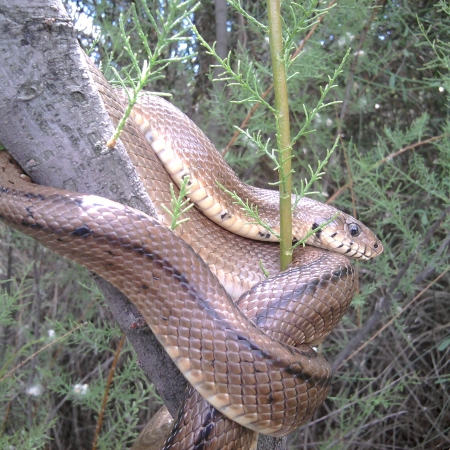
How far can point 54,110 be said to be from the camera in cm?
110

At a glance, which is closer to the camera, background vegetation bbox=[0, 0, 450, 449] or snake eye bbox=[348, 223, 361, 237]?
snake eye bbox=[348, 223, 361, 237]

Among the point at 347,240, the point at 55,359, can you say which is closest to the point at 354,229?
the point at 347,240

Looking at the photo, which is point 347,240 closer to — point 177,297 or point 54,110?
point 177,297

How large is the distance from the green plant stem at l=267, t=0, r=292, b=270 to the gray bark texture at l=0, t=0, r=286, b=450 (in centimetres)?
36

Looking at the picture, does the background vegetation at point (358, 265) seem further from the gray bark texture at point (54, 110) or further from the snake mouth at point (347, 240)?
the gray bark texture at point (54, 110)

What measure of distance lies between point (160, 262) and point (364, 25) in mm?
2635

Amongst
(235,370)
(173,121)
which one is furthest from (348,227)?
(235,370)

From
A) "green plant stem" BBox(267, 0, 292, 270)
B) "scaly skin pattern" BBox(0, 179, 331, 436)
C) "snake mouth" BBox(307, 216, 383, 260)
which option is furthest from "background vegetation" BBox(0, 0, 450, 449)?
"scaly skin pattern" BBox(0, 179, 331, 436)

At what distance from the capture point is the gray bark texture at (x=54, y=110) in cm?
103

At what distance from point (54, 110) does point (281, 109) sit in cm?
53

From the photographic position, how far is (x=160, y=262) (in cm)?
128

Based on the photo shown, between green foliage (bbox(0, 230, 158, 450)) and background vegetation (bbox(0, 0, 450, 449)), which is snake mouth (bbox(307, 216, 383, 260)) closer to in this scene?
background vegetation (bbox(0, 0, 450, 449))

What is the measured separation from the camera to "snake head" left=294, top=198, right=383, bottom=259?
2297mm

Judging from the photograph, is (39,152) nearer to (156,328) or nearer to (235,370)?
(156,328)
